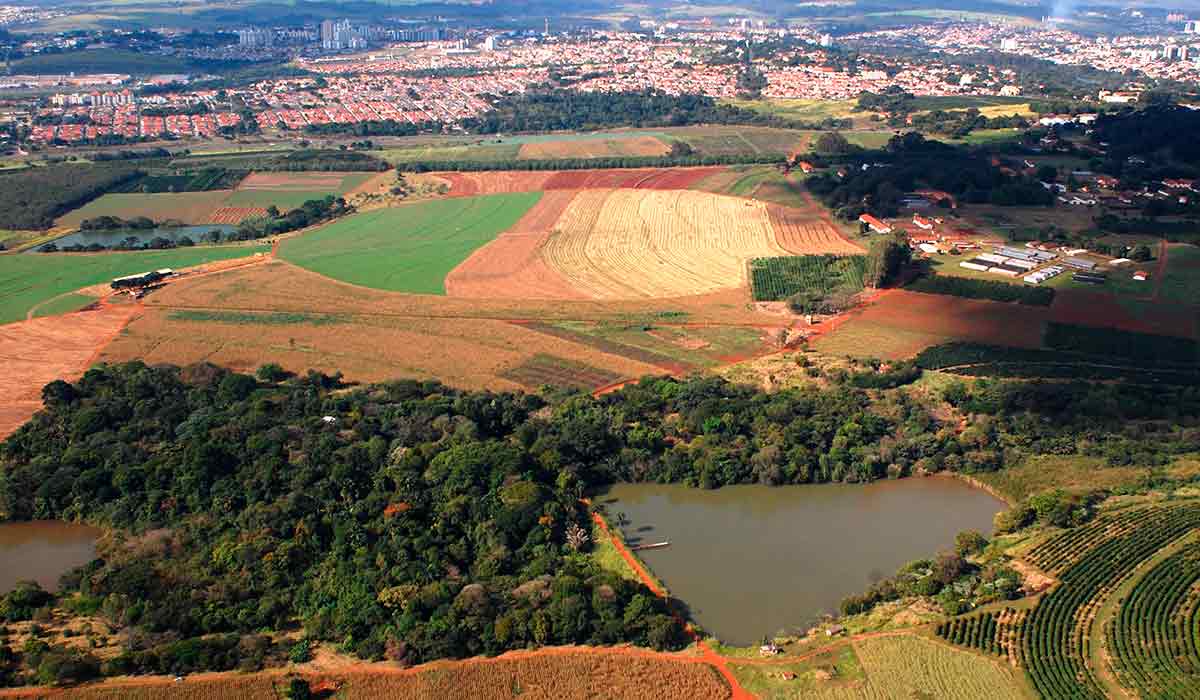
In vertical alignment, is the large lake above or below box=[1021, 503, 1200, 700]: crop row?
below

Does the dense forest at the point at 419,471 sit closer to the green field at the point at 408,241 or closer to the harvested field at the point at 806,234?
the green field at the point at 408,241

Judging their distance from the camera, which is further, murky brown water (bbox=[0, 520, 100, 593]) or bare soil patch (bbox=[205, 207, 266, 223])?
bare soil patch (bbox=[205, 207, 266, 223])

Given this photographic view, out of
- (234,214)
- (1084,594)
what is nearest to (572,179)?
(234,214)

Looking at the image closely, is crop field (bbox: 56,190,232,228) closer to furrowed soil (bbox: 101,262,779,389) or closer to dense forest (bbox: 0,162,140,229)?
dense forest (bbox: 0,162,140,229)

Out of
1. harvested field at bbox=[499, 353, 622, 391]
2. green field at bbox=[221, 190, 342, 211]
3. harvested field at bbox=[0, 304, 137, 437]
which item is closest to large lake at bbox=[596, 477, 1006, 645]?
harvested field at bbox=[499, 353, 622, 391]

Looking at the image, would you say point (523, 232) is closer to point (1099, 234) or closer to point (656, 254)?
point (656, 254)

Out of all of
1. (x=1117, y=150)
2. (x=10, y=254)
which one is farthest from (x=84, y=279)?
(x=1117, y=150)
